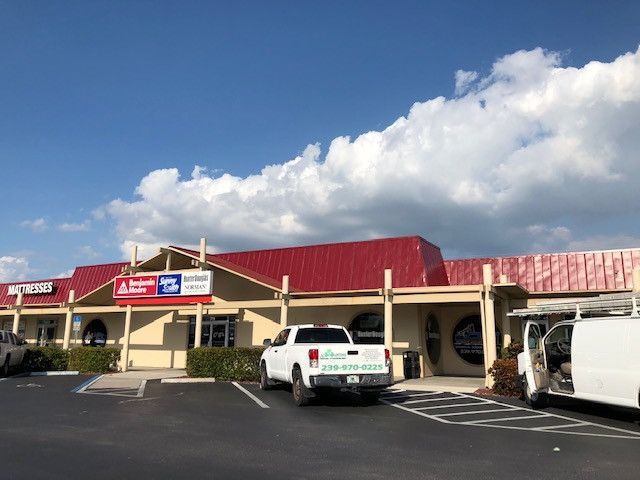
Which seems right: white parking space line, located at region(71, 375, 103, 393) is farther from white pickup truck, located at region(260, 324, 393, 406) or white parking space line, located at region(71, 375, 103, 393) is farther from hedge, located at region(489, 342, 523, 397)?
hedge, located at region(489, 342, 523, 397)

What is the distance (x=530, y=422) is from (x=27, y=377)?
18.0 m

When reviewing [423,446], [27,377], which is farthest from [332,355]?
[27,377]

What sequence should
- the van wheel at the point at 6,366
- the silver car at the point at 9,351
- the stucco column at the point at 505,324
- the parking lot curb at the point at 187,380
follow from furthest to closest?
the van wheel at the point at 6,366
the silver car at the point at 9,351
the stucco column at the point at 505,324
the parking lot curb at the point at 187,380

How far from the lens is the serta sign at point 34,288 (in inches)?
1109

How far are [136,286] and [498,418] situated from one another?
15.8 metres

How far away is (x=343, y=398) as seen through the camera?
1357cm

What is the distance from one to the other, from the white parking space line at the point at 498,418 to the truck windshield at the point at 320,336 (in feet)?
6.10

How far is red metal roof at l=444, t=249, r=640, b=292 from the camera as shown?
1892 cm

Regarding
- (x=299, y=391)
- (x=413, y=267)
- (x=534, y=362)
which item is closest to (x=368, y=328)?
(x=413, y=267)

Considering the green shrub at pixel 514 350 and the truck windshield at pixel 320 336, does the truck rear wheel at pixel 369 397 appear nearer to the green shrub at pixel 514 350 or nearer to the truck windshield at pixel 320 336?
the truck windshield at pixel 320 336

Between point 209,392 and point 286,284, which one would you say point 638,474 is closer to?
point 209,392

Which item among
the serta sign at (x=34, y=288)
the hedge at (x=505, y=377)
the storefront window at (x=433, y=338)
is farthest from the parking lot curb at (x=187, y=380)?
the serta sign at (x=34, y=288)

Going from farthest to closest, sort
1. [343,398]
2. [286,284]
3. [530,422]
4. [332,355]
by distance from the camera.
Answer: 1. [286,284]
2. [343,398]
3. [332,355]
4. [530,422]

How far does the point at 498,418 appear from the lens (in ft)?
34.0
